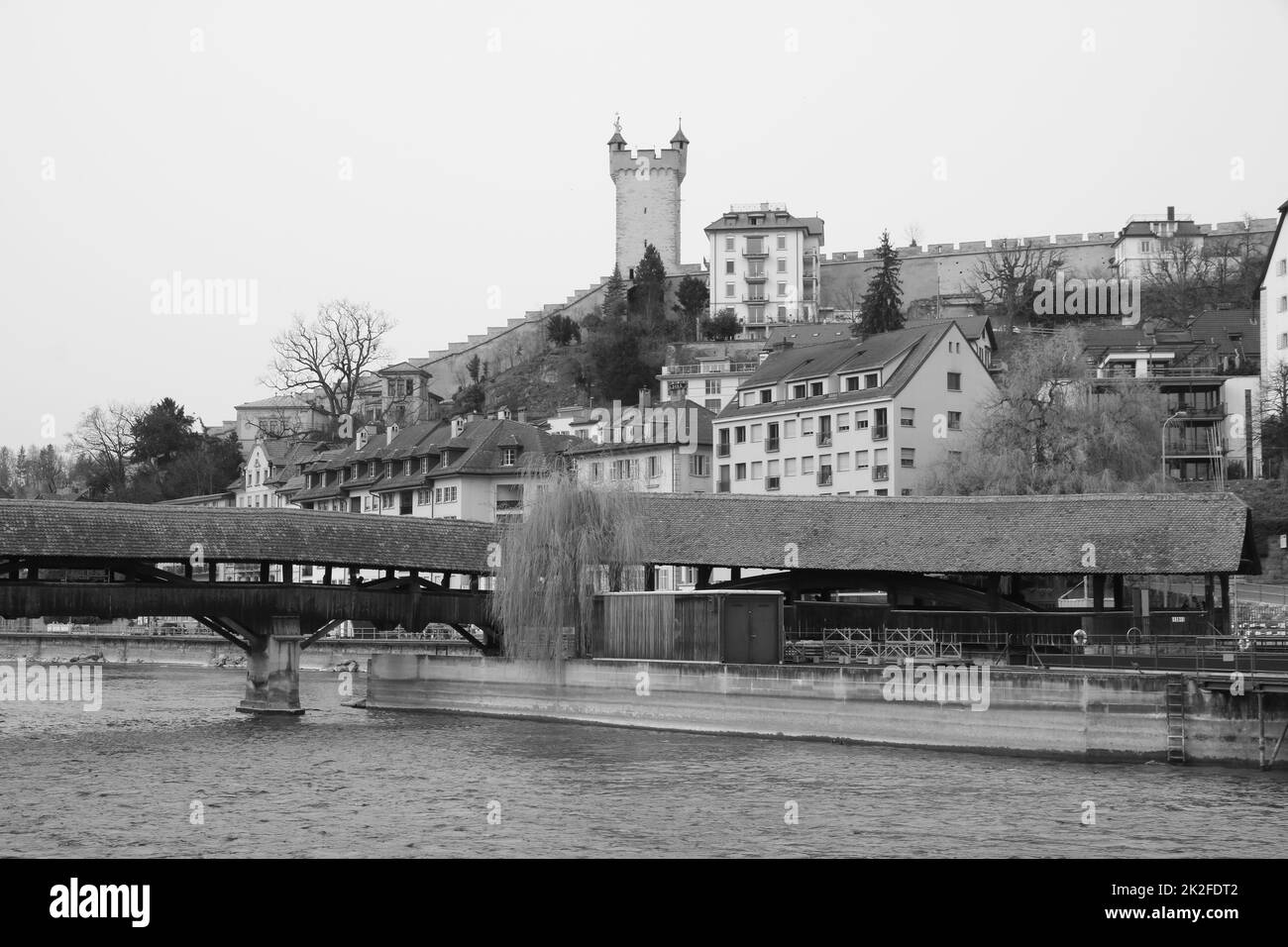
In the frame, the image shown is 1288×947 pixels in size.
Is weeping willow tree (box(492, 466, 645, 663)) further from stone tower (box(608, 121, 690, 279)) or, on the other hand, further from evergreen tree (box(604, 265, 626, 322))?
stone tower (box(608, 121, 690, 279))

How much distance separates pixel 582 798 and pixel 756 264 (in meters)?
78.0

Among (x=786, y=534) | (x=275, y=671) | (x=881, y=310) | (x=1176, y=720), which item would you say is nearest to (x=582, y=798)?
(x=1176, y=720)

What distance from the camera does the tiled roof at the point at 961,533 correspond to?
40.4 m

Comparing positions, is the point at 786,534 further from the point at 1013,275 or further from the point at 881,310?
the point at 1013,275

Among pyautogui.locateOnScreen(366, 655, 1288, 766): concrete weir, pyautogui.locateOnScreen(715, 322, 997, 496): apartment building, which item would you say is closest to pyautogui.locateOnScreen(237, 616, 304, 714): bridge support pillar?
pyautogui.locateOnScreen(366, 655, 1288, 766): concrete weir

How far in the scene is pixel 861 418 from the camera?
63.7 meters

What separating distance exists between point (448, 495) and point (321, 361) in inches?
1005

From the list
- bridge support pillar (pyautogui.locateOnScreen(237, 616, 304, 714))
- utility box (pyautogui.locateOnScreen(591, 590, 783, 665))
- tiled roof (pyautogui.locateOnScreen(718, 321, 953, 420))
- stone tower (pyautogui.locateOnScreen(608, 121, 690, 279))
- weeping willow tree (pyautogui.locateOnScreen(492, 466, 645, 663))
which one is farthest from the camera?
stone tower (pyautogui.locateOnScreen(608, 121, 690, 279))

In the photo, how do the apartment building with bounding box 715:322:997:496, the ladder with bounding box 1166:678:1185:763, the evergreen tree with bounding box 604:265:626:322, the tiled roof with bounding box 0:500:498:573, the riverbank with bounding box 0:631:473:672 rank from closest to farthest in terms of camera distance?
the ladder with bounding box 1166:678:1185:763 → the tiled roof with bounding box 0:500:498:573 → the apartment building with bounding box 715:322:997:496 → the riverbank with bounding box 0:631:473:672 → the evergreen tree with bounding box 604:265:626:322

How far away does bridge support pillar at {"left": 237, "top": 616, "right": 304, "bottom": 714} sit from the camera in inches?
1715

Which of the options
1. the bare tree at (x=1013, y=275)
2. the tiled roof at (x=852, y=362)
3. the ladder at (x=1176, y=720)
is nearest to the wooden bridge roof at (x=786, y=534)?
the ladder at (x=1176, y=720)

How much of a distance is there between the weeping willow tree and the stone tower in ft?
217

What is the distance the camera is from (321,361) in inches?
3866

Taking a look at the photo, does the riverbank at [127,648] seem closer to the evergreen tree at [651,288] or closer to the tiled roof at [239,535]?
the tiled roof at [239,535]
